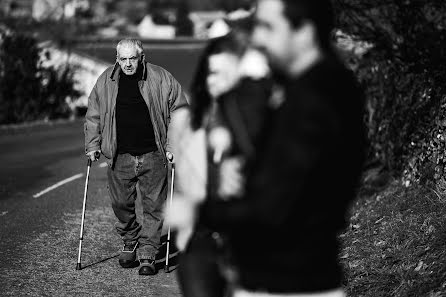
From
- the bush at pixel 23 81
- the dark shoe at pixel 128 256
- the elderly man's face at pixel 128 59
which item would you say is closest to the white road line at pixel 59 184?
the dark shoe at pixel 128 256

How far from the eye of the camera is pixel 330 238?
2.86m

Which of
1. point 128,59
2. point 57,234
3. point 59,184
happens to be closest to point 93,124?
point 128,59

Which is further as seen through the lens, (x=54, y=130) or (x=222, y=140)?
(x=54, y=130)

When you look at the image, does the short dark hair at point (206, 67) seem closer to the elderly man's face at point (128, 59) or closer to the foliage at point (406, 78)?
the elderly man's face at point (128, 59)

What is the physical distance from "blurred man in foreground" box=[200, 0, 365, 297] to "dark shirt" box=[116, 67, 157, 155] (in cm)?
515

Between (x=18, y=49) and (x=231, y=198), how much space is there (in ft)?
103

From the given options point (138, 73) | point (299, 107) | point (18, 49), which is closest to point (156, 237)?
point (138, 73)

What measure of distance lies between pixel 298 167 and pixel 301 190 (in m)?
Answer: 0.07

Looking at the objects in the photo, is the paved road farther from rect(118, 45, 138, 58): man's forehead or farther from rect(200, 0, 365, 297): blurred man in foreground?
rect(200, 0, 365, 297): blurred man in foreground

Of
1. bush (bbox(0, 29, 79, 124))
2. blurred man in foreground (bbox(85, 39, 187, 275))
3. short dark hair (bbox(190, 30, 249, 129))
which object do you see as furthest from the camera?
bush (bbox(0, 29, 79, 124))

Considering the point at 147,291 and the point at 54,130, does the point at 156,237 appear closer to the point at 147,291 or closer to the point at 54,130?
the point at 147,291

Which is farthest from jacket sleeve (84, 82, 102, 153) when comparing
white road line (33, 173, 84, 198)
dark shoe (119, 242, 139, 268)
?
white road line (33, 173, 84, 198)

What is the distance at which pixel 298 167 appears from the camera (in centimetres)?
262

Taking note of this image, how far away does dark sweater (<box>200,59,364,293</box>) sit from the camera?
2648 mm
